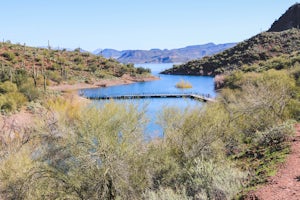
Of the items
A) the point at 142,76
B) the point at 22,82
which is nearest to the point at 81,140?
the point at 22,82

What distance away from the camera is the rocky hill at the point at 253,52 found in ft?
317

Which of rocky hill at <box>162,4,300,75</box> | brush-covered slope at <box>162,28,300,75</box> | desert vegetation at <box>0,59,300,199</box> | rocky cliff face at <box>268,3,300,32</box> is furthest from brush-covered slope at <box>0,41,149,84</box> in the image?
rocky cliff face at <box>268,3,300,32</box>

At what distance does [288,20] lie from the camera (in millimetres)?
142500

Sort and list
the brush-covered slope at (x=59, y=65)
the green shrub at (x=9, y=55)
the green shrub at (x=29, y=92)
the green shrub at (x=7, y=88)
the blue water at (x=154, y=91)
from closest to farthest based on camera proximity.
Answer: the blue water at (x=154, y=91) → the green shrub at (x=7, y=88) → the green shrub at (x=29, y=92) → the brush-covered slope at (x=59, y=65) → the green shrub at (x=9, y=55)

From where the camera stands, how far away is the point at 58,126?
52.8 feet

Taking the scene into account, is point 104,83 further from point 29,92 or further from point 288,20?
point 288,20

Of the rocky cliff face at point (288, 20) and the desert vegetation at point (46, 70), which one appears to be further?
the rocky cliff face at point (288, 20)

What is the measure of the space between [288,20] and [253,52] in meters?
52.7

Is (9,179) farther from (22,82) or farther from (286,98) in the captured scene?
(22,82)

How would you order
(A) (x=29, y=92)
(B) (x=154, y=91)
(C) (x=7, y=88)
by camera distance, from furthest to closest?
1. (B) (x=154, y=91)
2. (A) (x=29, y=92)
3. (C) (x=7, y=88)

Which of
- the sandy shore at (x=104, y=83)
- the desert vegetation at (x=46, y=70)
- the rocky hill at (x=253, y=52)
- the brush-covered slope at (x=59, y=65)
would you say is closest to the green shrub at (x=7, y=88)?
the desert vegetation at (x=46, y=70)

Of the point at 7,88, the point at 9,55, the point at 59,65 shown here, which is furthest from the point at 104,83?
the point at 7,88

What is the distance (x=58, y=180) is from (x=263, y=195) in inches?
312

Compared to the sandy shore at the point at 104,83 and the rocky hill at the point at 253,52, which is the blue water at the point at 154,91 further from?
the rocky hill at the point at 253,52
